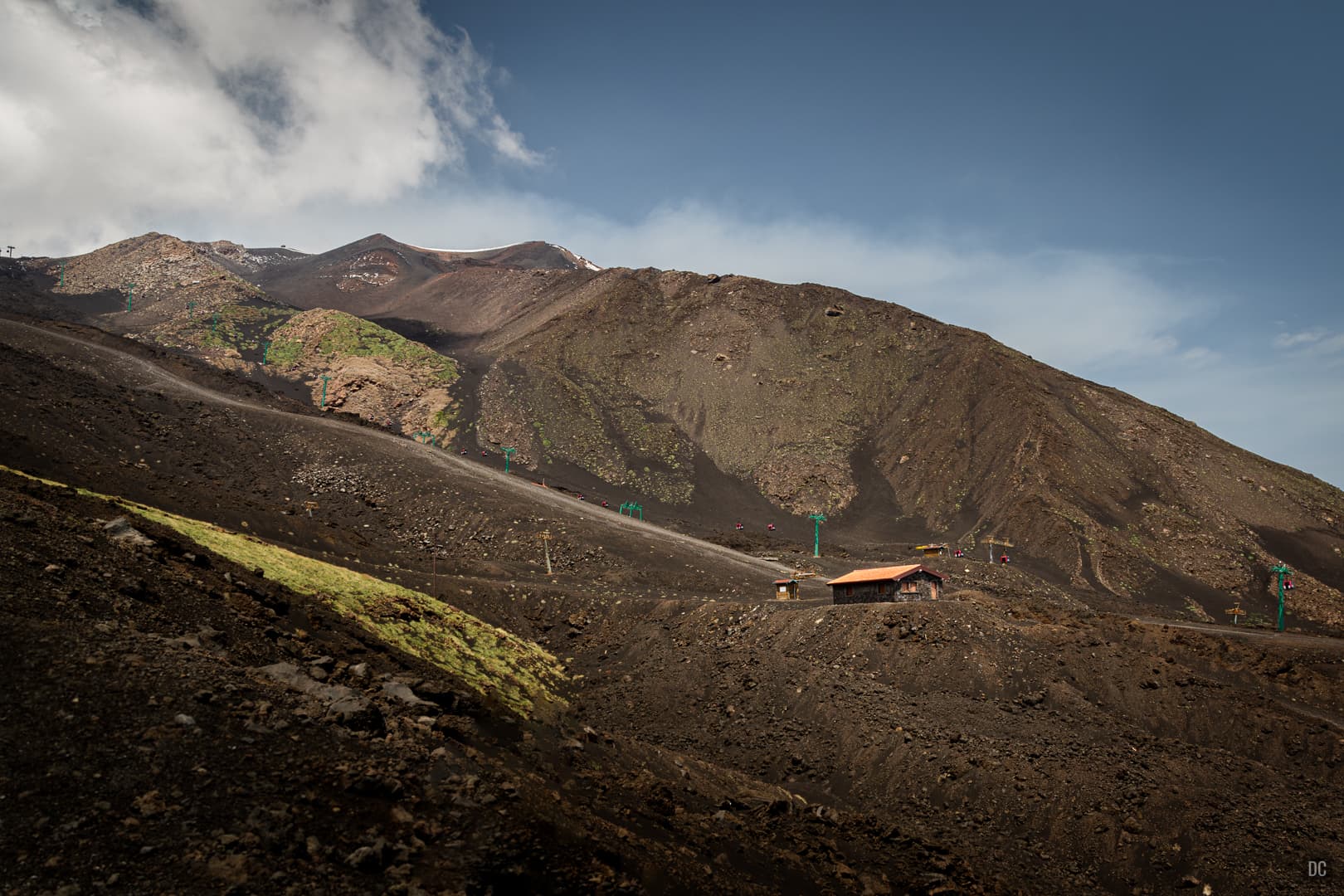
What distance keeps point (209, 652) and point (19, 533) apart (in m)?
5.60

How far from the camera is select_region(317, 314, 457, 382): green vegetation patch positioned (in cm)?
11088

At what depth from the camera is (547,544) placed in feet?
185

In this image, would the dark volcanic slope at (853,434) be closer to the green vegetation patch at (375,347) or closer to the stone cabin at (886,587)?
the green vegetation patch at (375,347)

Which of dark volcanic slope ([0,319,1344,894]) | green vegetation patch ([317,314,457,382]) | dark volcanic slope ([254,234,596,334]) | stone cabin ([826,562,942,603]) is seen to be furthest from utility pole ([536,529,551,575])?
dark volcanic slope ([254,234,596,334])

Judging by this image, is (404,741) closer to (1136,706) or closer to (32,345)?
(1136,706)

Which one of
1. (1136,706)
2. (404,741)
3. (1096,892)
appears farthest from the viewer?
(1136,706)

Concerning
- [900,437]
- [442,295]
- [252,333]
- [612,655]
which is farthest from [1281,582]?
[442,295]

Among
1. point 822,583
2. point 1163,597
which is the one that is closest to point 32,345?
point 822,583

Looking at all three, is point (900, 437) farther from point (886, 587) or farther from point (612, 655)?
point (612, 655)

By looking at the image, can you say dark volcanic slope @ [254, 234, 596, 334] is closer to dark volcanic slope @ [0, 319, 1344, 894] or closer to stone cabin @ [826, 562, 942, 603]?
dark volcanic slope @ [0, 319, 1344, 894]

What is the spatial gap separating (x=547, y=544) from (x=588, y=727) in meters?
31.0

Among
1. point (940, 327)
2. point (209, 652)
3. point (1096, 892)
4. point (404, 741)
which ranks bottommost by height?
point (1096, 892)

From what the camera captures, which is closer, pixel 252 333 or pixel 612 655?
pixel 612 655

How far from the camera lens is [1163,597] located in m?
73.4
